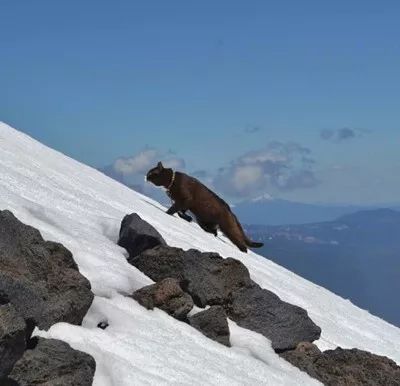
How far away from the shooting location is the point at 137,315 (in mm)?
9305

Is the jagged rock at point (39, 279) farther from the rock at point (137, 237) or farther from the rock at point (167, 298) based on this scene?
the rock at point (137, 237)

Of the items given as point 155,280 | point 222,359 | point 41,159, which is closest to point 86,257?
point 155,280

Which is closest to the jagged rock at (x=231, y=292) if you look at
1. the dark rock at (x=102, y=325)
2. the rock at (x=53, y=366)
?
the dark rock at (x=102, y=325)

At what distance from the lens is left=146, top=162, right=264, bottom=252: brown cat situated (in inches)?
797

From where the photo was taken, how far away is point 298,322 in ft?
38.8

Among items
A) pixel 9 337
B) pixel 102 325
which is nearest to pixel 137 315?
pixel 102 325

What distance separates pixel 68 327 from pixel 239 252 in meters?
13.0

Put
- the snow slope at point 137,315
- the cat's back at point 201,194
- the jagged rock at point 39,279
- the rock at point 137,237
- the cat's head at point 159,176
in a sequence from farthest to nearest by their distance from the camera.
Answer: the cat's head at point 159,176, the cat's back at point 201,194, the rock at point 137,237, the snow slope at point 137,315, the jagged rock at point 39,279

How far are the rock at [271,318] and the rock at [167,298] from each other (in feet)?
5.21

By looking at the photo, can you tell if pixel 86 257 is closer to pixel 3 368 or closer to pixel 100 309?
pixel 100 309

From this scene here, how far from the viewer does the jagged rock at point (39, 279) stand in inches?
280

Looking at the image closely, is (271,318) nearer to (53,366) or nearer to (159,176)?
(53,366)

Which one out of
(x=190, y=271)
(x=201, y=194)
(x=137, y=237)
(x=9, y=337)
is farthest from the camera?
(x=201, y=194)

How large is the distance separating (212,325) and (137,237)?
2.65m
